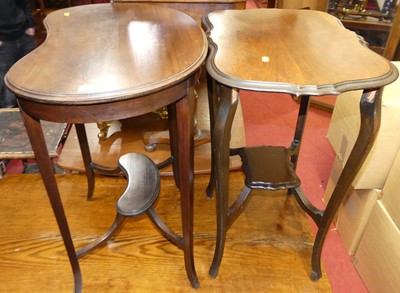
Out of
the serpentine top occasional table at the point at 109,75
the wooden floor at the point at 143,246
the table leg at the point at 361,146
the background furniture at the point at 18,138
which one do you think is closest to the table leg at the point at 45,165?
the serpentine top occasional table at the point at 109,75

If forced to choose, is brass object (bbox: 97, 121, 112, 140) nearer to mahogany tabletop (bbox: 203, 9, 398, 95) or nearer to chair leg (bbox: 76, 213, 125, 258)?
chair leg (bbox: 76, 213, 125, 258)

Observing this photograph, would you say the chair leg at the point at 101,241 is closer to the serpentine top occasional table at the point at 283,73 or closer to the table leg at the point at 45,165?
the table leg at the point at 45,165

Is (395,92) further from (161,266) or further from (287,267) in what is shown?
(161,266)

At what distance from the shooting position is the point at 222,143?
85 centimetres

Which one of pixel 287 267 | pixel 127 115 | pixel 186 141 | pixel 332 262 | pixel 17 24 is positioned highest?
pixel 127 115

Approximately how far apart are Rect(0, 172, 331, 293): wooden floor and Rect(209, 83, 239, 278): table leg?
15 cm

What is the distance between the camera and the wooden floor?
3.64ft

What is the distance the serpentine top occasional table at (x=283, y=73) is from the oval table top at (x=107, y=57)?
87 mm

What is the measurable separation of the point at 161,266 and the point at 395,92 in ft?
3.12

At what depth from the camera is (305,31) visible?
99 cm

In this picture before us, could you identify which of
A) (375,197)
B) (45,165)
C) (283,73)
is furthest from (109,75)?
(375,197)

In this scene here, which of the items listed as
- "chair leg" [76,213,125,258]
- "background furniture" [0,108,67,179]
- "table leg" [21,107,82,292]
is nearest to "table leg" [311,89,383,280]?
"chair leg" [76,213,125,258]

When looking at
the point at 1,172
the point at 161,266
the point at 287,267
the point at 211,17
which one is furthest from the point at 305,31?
the point at 1,172

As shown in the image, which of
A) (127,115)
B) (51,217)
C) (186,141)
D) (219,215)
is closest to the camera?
(127,115)
